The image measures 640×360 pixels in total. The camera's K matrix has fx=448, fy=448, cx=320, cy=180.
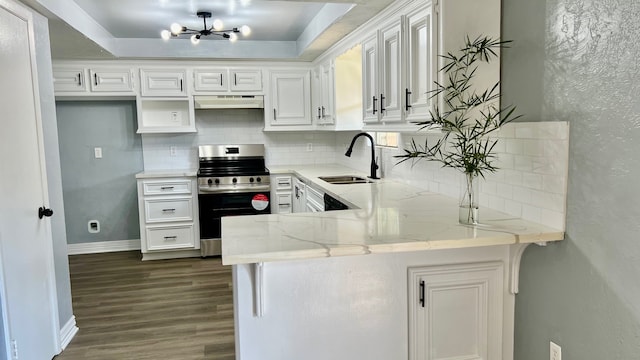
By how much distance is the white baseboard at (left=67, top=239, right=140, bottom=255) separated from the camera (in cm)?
528

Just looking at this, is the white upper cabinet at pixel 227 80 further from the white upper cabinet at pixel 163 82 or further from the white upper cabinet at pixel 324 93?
the white upper cabinet at pixel 324 93

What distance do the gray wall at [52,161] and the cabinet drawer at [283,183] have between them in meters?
2.37

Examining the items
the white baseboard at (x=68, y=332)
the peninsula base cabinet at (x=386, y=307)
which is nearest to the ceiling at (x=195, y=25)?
the peninsula base cabinet at (x=386, y=307)

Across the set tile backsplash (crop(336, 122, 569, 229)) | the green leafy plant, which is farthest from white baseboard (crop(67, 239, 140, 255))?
the green leafy plant

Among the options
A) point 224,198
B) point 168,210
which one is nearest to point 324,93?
point 224,198

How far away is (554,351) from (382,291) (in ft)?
2.45

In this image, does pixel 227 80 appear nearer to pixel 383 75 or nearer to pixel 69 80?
pixel 69 80

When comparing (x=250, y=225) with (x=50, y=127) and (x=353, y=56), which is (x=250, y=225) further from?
(x=353, y=56)

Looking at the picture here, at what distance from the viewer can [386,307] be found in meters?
2.00

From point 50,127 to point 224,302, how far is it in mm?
1814

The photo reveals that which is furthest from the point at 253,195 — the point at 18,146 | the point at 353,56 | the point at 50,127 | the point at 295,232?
the point at 295,232

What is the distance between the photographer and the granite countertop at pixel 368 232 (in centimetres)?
164

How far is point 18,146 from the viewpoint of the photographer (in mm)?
2471

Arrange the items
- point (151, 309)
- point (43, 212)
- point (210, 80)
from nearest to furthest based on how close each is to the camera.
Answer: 1. point (43, 212)
2. point (151, 309)
3. point (210, 80)
